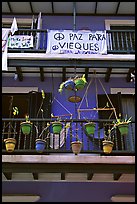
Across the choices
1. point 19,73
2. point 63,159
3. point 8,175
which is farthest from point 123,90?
point 8,175

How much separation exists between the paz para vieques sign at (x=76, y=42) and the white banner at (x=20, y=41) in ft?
2.26

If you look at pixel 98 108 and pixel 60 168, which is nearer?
pixel 60 168

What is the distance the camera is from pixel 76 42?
9414 millimetres

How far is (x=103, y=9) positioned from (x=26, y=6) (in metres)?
2.91

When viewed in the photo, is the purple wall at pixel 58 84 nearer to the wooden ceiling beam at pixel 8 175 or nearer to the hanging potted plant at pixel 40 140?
the hanging potted plant at pixel 40 140

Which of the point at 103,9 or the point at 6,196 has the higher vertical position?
the point at 103,9

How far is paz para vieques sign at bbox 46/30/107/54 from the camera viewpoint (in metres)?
9.32

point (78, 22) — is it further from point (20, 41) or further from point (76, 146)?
point (76, 146)

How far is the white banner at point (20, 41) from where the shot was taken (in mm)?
9688

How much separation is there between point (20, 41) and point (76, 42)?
6.11ft

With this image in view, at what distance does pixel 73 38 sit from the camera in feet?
31.0

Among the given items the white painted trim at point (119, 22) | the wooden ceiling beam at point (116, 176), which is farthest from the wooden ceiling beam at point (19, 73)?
the wooden ceiling beam at point (116, 176)

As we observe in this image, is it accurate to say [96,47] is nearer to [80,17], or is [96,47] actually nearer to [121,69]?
[121,69]

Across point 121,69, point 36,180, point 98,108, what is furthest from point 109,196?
point 121,69
